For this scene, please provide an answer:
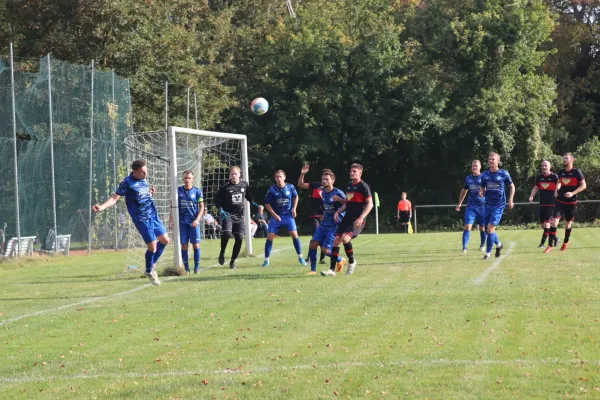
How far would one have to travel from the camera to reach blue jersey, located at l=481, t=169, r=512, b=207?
1794 centimetres

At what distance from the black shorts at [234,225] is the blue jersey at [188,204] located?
65 cm

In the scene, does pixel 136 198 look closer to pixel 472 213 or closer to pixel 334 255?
pixel 334 255

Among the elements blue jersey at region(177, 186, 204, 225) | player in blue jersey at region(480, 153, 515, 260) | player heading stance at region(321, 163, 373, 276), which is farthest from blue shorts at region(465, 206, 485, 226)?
blue jersey at region(177, 186, 204, 225)

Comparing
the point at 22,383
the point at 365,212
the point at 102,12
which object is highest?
the point at 102,12

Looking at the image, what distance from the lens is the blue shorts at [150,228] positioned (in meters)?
14.1

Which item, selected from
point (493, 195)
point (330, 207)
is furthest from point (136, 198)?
point (493, 195)

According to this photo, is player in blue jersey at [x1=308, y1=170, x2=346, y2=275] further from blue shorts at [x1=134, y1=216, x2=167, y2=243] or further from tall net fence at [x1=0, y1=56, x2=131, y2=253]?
tall net fence at [x1=0, y1=56, x2=131, y2=253]

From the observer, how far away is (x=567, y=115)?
4569cm

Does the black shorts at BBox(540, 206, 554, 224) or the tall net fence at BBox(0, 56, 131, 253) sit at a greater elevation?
the tall net fence at BBox(0, 56, 131, 253)

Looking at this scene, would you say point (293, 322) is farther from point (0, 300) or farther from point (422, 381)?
point (0, 300)

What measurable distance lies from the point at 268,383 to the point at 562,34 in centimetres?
4353

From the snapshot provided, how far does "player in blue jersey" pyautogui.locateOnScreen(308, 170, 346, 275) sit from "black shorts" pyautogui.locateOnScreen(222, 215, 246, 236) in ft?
6.76

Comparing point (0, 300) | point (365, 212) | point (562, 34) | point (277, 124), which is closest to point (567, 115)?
point (562, 34)

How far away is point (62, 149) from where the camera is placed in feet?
83.4
